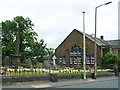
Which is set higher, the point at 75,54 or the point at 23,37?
the point at 23,37

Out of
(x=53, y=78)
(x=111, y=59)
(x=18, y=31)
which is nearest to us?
(x=53, y=78)

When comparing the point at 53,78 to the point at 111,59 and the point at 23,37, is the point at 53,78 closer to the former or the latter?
the point at 111,59

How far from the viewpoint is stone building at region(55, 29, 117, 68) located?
147 ft

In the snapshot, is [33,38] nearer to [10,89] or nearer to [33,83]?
[33,83]

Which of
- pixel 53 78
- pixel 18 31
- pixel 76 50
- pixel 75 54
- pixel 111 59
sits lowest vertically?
pixel 53 78

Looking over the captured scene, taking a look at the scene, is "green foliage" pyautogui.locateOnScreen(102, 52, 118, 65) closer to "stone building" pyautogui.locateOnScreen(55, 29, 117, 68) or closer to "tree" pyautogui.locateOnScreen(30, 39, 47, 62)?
"stone building" pyautogui.locateOnScreen(55, 29, 117, 68)

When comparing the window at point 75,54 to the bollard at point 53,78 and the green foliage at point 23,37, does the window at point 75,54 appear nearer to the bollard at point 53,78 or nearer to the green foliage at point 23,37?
the green foliage at point 23,37

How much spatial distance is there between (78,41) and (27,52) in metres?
13.0

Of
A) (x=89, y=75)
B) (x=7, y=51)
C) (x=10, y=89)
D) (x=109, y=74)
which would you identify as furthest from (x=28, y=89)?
(x=7, y=51)

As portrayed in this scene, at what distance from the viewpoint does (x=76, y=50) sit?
48.2 meters

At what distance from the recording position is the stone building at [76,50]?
44844 mm

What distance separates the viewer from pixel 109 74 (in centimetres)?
2828

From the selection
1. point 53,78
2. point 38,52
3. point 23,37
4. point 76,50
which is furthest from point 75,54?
point 53,78

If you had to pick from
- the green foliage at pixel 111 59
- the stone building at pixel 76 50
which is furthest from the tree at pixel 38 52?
the green foliage at pixel 111 59
